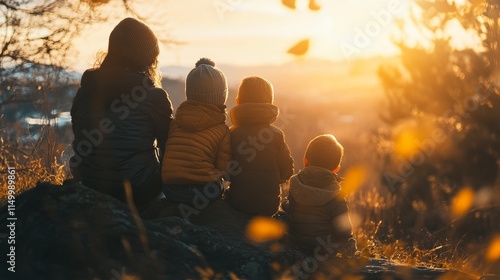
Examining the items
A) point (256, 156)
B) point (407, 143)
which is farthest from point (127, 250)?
point (407, 143)

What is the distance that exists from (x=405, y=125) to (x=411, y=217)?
161 inches

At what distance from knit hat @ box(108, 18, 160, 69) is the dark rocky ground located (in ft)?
4.40

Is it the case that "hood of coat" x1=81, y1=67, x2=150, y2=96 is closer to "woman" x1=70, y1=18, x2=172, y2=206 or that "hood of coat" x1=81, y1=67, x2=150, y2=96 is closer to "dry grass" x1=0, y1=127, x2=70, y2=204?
"woman" x1=70, y1=18, x2=172, y2=206

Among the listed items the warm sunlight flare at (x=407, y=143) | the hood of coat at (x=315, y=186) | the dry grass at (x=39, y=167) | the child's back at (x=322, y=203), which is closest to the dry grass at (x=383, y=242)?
the dry grass at (x=39, y=167)

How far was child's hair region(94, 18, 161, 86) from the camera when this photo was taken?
489 centimetres

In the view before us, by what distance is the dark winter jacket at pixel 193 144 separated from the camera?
4672mm

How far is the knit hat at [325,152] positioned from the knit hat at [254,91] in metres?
0.55

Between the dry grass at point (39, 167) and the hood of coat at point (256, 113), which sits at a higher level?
the hood of coat at point (256, 113)

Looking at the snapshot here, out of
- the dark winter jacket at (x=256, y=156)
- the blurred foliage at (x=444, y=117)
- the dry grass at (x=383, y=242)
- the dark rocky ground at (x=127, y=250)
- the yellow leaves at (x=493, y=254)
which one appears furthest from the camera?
the blurred foliage at (x=444, y=117)

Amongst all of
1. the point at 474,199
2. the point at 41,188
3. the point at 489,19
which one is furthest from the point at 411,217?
the point at 41,188

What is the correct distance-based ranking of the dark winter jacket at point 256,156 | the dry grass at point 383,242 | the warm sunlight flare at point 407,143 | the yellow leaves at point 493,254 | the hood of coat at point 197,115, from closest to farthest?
the hood of coat at point 197,115, the dark winter jacket at point 256,156, the dry grass at point 383,242, the yellow leaves at point 493,254, the warm sunlight flare at point 407,143

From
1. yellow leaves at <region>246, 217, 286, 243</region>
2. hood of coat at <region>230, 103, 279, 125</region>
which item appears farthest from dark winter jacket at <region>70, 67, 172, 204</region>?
yellow leaves at <region>246, 217, 286, 243</region>

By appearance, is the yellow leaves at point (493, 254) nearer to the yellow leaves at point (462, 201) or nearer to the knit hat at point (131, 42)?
the yellow leaves at point (462, 201)

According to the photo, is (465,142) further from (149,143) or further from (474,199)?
(149,143)
